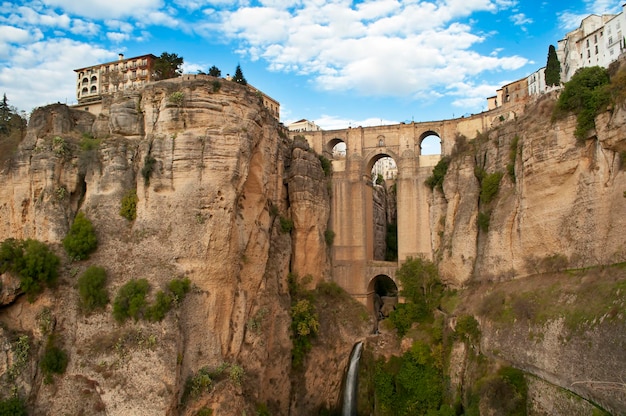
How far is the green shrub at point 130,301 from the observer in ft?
66.9

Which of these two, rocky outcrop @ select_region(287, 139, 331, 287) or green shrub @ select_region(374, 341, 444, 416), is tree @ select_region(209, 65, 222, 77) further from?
green shrub @ select_region(374, 341, 444, 416)

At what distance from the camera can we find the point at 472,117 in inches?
1387

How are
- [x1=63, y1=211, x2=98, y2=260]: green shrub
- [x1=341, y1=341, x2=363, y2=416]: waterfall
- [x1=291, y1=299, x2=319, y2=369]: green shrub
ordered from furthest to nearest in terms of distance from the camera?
[x1=341, y1=341, x2=363, y2=416]: waterfall → [x1=291, y1=299, x2=319, y2=369]: green shrub → [x1=63, y1=211, x2=98, y2=260]: green shrub

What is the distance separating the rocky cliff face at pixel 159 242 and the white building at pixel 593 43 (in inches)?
1123

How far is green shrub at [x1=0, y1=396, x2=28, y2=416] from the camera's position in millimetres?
18672

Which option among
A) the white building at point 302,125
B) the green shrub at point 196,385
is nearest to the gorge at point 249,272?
the green shrub at point 196,385

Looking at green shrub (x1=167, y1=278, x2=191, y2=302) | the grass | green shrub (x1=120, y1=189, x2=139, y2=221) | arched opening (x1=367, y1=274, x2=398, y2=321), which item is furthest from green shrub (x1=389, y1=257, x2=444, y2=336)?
green shrub (x1=120, y1=189, x2=139, y2=221)

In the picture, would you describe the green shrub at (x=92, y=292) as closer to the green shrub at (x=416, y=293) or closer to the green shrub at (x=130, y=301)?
the green shrub at (x=130, y=301)

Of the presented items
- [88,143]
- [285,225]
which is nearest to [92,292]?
[88,143]

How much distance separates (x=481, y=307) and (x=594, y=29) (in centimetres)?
2948

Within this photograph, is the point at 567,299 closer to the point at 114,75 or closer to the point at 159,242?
the point at 159,242

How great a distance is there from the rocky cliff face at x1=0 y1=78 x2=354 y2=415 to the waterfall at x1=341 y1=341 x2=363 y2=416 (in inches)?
150

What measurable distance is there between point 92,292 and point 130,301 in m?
1.66

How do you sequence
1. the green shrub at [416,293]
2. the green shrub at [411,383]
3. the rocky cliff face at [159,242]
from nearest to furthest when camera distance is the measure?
the rocky cliff face at [159,242]
the green shrub at [411,383]
the green shrub at [416,293]
